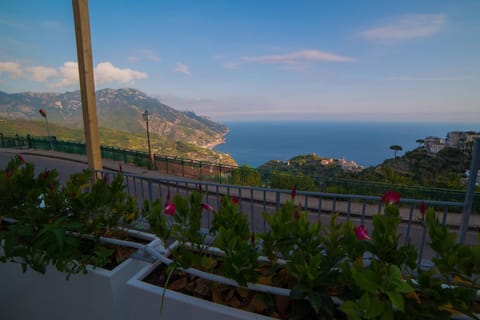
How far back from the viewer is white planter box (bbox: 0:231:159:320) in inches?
60.2

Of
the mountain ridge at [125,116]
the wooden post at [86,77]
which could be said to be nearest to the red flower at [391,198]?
the wooden post at [86,77]

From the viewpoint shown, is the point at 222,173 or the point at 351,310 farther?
the point at 222,173

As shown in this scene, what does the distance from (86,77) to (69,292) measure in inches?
109

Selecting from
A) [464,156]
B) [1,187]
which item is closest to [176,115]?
[464,156]

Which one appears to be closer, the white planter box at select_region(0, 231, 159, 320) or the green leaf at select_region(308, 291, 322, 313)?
the green leaf at select_region(308, 291, 322, 313)

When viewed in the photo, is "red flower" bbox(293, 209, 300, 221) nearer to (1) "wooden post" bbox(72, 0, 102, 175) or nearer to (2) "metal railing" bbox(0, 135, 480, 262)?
(2) "metal railing" bbox(0, 135, 480, 262)

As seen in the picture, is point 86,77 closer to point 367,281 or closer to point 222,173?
point 367,281

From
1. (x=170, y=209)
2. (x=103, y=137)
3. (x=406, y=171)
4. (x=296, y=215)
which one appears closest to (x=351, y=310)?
(x=296, y=215)

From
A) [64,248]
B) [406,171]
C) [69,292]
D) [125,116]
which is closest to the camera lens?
[64,248]

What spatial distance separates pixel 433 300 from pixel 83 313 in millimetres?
1916

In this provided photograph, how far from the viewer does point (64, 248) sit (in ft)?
4.96

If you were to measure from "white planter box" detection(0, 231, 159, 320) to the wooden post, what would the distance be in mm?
2074

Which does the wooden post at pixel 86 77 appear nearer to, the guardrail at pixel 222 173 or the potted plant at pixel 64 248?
the potted plant at pixel 64 248

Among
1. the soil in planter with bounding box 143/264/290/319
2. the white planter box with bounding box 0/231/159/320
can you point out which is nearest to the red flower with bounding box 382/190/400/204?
the soil in planter with bounding box 143/264/290/319
